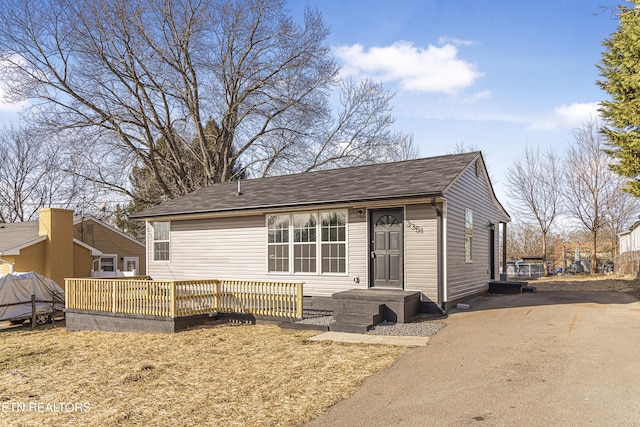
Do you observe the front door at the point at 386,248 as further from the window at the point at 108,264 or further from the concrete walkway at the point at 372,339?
the window at the point at 108,264

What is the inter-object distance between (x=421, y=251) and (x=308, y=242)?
3.15 metres

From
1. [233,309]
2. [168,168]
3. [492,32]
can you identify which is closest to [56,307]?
[233,309]

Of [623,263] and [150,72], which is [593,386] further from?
[150,72]

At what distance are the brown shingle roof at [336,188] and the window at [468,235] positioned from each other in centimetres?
147

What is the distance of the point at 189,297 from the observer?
11414 mm

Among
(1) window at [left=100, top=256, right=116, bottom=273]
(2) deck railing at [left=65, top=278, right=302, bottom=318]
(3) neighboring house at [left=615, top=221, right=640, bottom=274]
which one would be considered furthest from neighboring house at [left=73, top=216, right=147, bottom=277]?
(3) neighboring house at [left=615, top=221, right=640, bottom=274]

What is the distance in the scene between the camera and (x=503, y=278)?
693 inches

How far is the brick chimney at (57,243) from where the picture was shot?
20.5 meters

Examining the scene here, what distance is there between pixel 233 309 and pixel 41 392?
208 inches

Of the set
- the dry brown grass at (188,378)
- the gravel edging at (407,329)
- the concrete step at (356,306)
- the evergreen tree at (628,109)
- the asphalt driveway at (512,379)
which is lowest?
the dry brown grass at (188,378)

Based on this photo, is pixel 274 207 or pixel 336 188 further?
pixel 336 188

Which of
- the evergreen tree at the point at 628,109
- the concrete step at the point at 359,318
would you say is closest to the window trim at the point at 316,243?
the concrete step at the point at 359,318

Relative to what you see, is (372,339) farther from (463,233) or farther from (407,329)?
(463,233)

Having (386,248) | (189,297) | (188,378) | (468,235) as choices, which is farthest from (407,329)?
(189,297)
